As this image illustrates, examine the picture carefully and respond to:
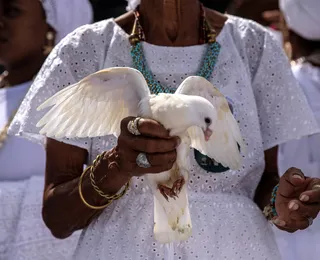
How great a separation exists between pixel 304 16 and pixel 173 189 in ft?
4.65

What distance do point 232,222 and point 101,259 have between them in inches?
11.3

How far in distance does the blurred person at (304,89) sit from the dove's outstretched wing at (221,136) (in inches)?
32.7

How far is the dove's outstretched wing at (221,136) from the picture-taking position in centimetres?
132

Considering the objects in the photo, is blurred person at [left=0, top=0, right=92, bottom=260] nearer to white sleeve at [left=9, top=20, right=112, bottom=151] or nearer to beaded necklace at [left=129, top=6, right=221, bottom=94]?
white sleeve at [left=9, top=20, right=112, bottom=151]

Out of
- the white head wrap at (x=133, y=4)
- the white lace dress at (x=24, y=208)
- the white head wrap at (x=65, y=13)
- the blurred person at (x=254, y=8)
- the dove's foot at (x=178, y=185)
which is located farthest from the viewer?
the blurred person at (x=254, y=8)

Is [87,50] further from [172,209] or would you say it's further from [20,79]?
[20,79]

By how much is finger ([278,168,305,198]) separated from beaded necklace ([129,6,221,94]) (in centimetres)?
29

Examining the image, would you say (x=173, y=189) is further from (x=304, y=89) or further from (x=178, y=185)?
(x=304, y=89)

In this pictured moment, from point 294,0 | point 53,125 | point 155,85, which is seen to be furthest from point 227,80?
point 294,0

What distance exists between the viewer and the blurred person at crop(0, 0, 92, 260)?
1957 millimetres

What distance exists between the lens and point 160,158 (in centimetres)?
118

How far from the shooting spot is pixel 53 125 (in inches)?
51.5

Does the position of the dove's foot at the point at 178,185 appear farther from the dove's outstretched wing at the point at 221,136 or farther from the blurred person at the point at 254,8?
the blurred person at the point at 254,8

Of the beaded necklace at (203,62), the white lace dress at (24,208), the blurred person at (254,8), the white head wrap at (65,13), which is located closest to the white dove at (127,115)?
the beaded necklace at (203,62)
